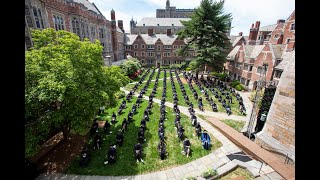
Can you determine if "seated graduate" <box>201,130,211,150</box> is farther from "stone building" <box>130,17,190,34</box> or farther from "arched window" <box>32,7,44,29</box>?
"stone building" <box>130,17,190,34</box>

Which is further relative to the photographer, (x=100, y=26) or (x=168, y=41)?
(x=168, y=41)

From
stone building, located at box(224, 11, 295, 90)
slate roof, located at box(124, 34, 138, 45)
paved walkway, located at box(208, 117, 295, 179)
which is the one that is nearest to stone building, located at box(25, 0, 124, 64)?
slate roof, located at box(124, 34, 138, 45)

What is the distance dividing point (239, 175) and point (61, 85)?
11043 mm

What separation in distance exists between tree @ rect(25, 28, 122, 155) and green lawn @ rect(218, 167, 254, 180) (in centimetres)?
888

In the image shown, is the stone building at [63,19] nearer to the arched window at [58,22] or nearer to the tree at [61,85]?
the arched window at [58,22]

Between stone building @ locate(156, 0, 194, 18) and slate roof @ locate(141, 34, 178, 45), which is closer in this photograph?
slate roof @ locate(141, 34, 178, 45)

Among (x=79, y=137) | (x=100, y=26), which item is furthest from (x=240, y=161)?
(x=100, y=26)

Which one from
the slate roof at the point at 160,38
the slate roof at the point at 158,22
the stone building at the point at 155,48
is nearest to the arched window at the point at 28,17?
the stone building at the point at 155,48

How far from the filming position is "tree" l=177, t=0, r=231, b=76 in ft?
105

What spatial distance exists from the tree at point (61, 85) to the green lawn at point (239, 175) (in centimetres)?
888
